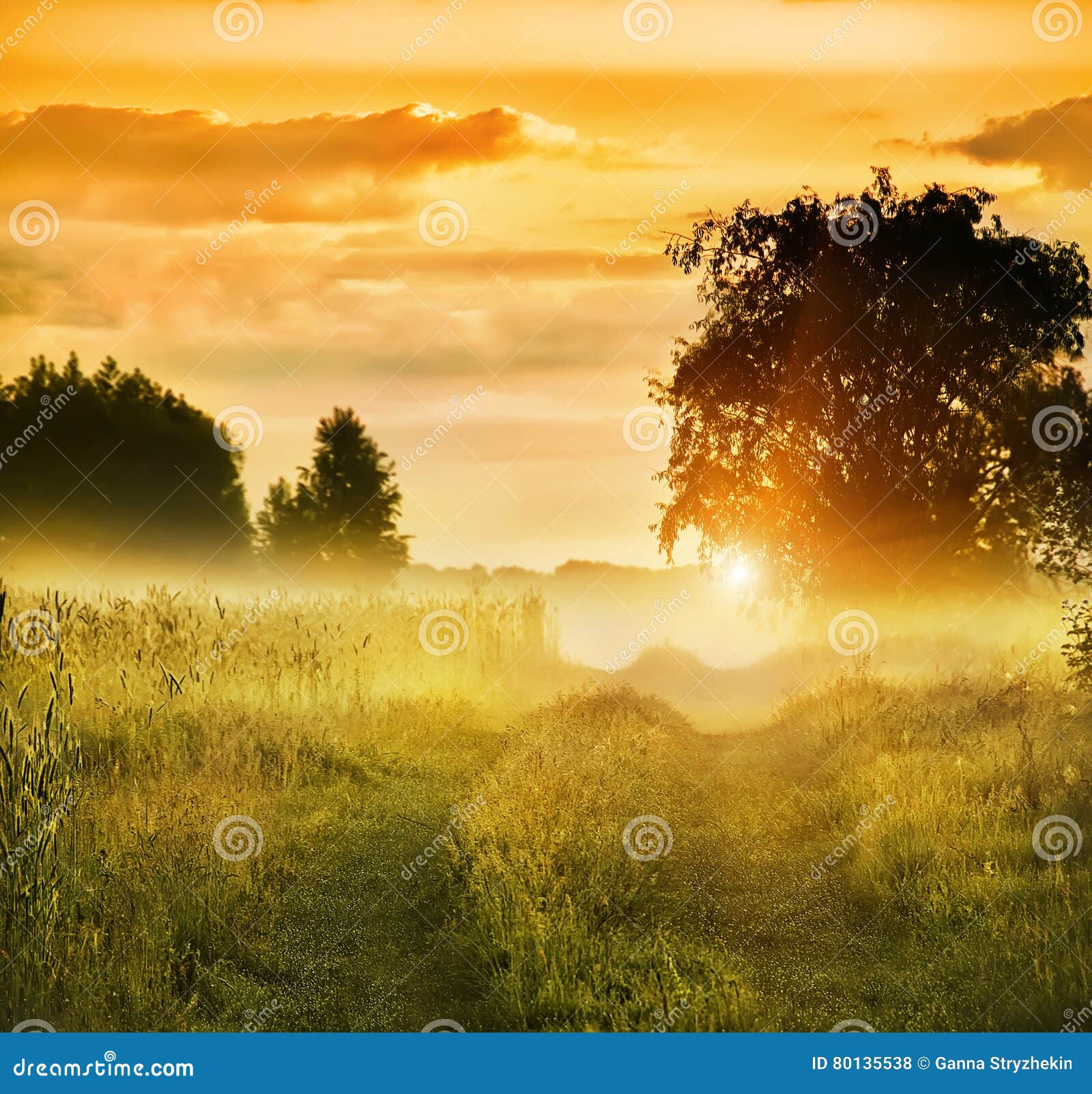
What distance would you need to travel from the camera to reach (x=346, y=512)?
3275 centimetres

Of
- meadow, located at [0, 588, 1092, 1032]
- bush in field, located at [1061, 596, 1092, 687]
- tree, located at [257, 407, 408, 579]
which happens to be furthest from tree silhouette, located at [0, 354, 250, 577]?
bush in field, located at [1061, 596, 1092, 687]

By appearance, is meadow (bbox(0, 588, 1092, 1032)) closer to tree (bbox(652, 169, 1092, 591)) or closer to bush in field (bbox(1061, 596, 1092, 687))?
bush in field (bbox(1061, 596, 1092, 687))

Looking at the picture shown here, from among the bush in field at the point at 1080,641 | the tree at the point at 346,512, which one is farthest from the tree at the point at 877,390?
the tree at the point at 346,512

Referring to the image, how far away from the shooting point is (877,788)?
9609 millimetres

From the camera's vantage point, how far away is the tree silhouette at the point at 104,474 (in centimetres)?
2933

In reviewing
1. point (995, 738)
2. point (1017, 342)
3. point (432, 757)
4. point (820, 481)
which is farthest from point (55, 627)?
point (1017, 342)

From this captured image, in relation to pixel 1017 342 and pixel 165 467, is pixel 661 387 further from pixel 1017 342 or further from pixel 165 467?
pixel 165 467

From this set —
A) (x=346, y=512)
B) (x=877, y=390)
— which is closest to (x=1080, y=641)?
(x=877, y=390)

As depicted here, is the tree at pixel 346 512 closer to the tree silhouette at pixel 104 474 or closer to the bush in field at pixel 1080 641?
the tree silhouette at pixel 104 474

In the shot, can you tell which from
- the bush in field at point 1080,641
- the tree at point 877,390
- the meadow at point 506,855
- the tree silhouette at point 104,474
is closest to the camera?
the meadow at point 506,855

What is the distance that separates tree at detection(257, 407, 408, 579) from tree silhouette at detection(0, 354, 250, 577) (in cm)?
264

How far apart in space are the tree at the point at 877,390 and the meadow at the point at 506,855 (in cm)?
529

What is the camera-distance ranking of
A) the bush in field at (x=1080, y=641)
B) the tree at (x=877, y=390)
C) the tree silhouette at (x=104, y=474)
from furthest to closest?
the tree silhouette at (x=104, y=474) < the tree at (x=877, y=390) < the bush in field at (x=1080, y=641)

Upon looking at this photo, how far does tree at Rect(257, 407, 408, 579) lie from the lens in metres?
32.2
